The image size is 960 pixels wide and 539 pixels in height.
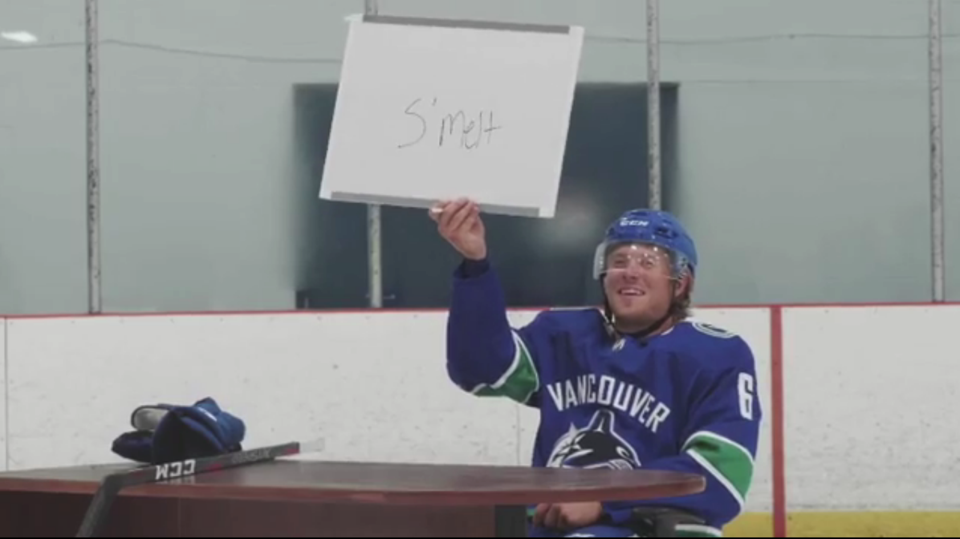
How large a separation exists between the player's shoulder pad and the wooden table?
43 centimetres

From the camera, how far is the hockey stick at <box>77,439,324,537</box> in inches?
89.9

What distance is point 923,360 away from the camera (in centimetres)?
534

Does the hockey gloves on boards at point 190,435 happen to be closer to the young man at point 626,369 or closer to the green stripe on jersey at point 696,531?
the young man at point 626,369

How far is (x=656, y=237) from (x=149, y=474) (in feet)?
3.31

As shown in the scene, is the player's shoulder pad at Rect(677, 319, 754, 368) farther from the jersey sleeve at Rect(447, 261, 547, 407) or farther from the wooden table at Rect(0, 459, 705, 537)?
the wooden table at Rect(0, 459, 705, 537)

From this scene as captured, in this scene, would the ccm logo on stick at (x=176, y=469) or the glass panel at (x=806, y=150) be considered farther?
the glass panel at (x=806, y=150)

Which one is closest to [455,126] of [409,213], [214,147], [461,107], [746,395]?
[461,107]

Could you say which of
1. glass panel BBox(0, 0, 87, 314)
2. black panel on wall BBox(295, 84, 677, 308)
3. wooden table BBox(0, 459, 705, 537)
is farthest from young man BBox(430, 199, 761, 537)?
glass panel BBox(0, 0, 87, 314)

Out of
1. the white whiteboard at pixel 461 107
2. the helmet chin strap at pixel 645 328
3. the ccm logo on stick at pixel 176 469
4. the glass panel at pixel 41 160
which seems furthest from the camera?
the glass panel at pixel 41 160

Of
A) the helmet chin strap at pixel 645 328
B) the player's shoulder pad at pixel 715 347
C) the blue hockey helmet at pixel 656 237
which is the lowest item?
the player's shoulder pad at pixel 715 347

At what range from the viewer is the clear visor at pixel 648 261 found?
2.99 meters

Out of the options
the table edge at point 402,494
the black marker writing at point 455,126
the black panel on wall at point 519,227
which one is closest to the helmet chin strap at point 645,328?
the black marker writing at point 455,126

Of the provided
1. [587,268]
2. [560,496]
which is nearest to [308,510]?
[560,496]

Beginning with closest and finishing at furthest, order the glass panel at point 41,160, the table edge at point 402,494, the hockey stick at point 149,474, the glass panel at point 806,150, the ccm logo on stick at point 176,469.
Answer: the table edge at point 402,494 < the hockey stick at point 149,474 < the ccm logo on stick at point 176,469 < the glass panel at point 41,160 < the glass panel at point 806,150
